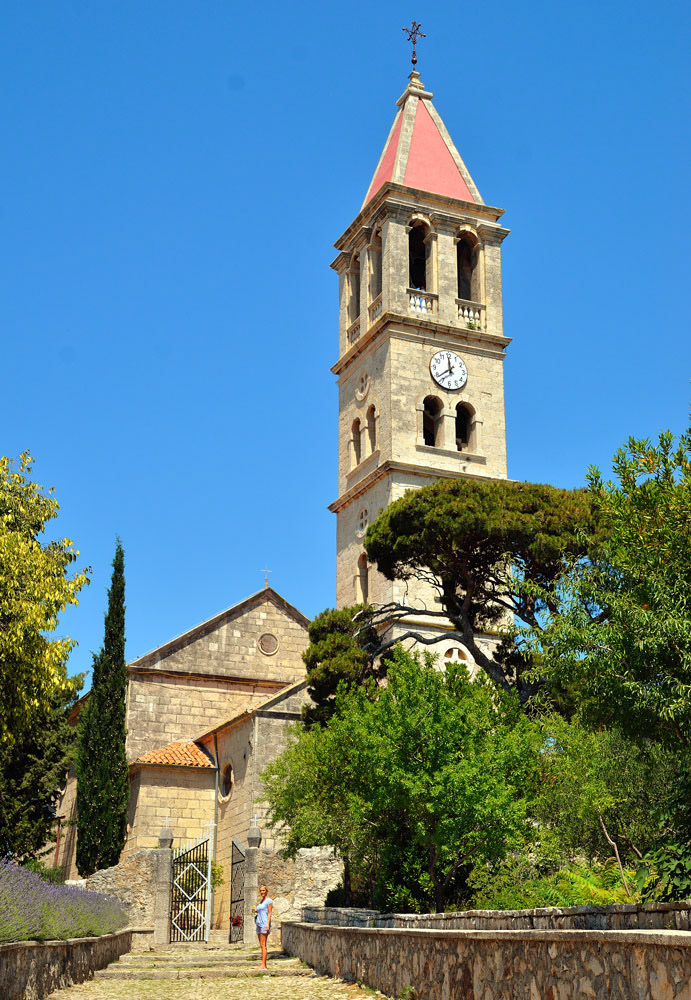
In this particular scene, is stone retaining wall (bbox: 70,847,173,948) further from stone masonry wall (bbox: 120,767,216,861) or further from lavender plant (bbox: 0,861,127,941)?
stone masonry wall (bbox: 120,767,216,861)

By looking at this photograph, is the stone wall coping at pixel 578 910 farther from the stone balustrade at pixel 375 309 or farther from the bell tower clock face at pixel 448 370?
the stone balustrade at pixel 375 309

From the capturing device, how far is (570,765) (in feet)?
61.4

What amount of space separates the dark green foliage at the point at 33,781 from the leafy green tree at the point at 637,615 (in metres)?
21.3

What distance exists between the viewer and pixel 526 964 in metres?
8.93

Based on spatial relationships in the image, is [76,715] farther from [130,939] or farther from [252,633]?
[130,939]

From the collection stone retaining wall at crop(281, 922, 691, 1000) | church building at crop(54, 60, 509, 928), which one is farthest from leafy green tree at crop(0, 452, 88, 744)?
church building at crop(54, 60, 509, 928)

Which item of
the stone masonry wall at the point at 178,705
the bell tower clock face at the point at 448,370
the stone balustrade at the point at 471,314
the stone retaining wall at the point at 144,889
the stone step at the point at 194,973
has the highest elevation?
the stone balustrade at the point at 471,314

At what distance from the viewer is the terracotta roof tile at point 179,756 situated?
118 feet

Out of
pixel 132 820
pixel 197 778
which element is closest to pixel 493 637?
pixel 197 778

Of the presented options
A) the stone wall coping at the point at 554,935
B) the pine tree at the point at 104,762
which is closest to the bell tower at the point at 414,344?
the pine tree at the point at 104,762

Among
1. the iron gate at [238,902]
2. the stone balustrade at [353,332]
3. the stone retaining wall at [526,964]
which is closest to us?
the stone retaining wall at [526,964]

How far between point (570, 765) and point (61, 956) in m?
8.83

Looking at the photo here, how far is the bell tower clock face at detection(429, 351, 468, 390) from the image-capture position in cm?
3947

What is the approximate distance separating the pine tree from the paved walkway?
739cm
